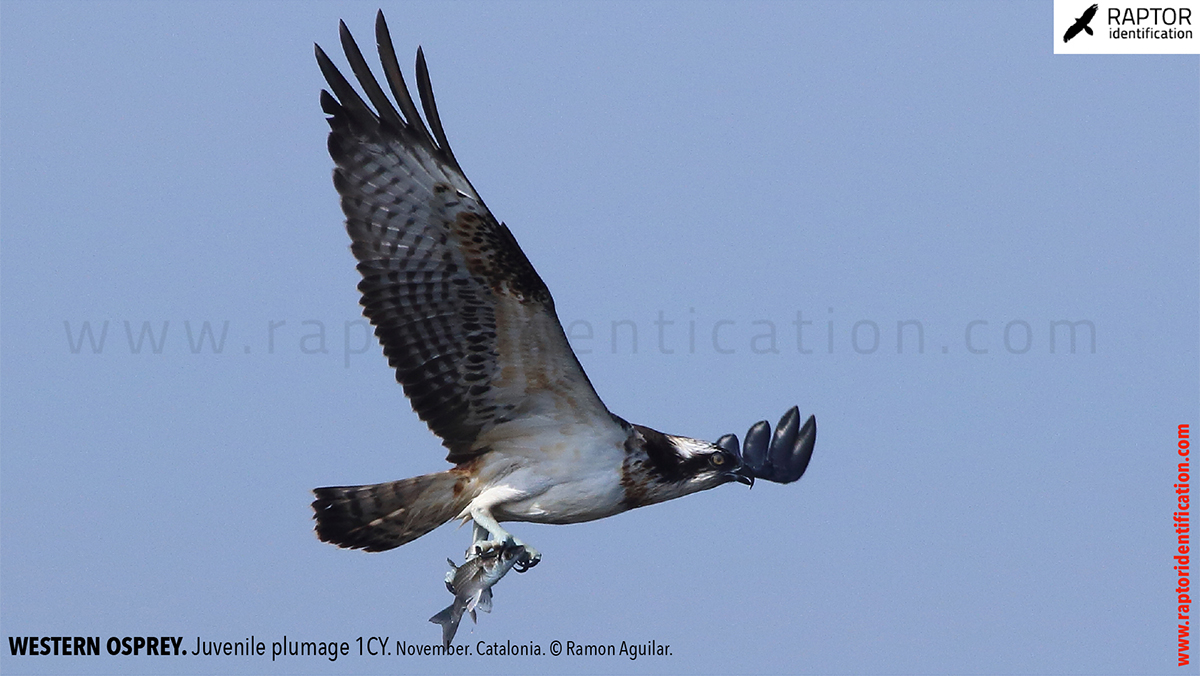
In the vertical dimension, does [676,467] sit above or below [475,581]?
above

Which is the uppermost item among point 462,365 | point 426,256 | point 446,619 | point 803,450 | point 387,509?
point 426,256

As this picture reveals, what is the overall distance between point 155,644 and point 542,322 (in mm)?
3468

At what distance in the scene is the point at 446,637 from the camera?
7.11 metres

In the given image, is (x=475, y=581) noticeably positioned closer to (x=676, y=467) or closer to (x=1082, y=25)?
(x=676, y=467)

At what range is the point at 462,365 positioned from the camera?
7.12 m

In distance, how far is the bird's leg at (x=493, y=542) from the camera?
23.0 feet

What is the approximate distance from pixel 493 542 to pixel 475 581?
23cm

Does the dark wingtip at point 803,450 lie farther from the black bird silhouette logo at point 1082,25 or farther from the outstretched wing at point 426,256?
the black bird silhouette logo at point 1082,25

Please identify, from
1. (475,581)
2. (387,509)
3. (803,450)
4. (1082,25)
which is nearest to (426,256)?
(387,509)

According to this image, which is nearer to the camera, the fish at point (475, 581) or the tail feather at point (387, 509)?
the fish at point (475, 581)

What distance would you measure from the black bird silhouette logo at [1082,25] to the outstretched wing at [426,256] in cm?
490

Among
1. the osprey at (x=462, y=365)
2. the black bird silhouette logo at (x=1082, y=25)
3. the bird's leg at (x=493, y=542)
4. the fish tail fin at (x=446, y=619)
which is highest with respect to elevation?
the black bird silhouette logo at (x=1082, y=25)

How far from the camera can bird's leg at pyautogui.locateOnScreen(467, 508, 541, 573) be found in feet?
23.0

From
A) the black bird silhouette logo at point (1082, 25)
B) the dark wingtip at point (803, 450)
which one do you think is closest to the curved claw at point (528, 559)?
the dark wingtip at point (803, 450)
